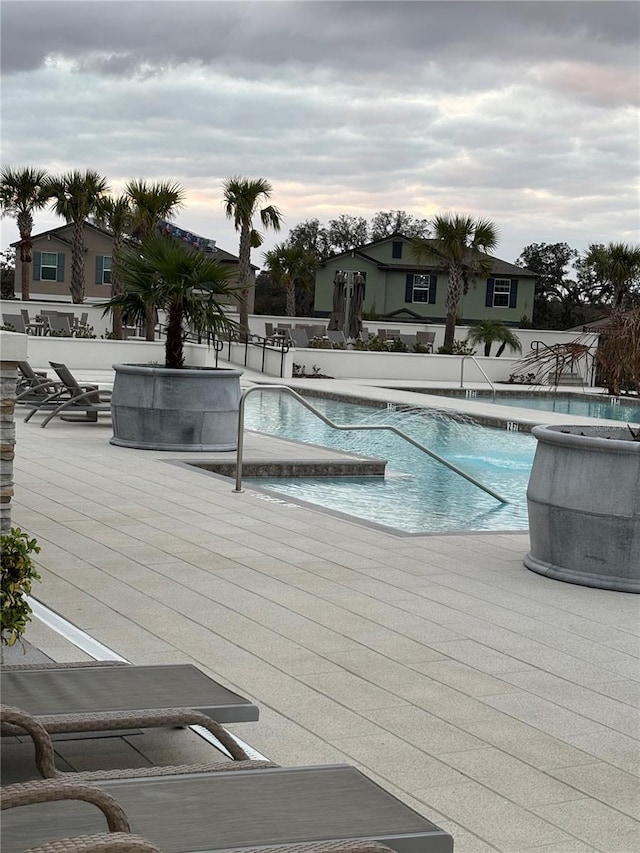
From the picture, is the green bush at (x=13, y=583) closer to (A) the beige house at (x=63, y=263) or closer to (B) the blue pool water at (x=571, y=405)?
(B) the blue pool water at (x=571, y=405)

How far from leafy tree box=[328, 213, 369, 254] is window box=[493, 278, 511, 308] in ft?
83.8

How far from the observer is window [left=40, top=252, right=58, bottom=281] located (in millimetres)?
53781

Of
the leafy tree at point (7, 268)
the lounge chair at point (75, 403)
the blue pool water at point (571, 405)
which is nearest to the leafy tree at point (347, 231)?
the leafy tree at point (7, 268)

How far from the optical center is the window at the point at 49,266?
53.8 metres

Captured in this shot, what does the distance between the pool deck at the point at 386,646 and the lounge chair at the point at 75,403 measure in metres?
5.40

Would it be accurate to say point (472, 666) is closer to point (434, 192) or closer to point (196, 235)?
point (196, 235)

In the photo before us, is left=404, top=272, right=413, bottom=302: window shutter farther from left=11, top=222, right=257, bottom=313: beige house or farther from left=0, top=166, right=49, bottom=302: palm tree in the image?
left=0, top=166, right=49, bottom=302: palm tree

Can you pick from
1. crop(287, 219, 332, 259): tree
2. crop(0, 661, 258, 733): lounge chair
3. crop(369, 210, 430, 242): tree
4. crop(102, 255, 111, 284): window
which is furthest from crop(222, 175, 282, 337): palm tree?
crop(369, 210, 430, 242): tree

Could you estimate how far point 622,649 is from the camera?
5309mm

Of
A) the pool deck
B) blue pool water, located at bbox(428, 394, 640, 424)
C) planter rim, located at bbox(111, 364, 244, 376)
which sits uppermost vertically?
planter rim, located at bbox(111, 364, 244, 376)

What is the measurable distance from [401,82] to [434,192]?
45.1m

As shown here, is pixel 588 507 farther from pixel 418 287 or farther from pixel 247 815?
pixel 418 287

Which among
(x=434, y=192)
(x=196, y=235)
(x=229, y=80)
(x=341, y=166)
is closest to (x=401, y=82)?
(x=229, y=80)

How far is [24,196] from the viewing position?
4319 centimetres
